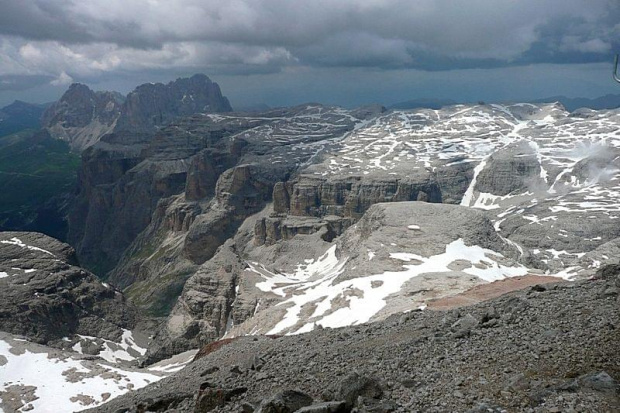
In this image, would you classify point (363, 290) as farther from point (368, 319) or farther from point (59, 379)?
point (59, 379)

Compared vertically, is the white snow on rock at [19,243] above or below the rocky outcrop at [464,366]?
below

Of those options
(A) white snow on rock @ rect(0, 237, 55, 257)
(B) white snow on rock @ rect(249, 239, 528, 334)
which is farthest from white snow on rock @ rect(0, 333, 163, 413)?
(A) white snow on rock @ rect(0, 237, 55, 257)

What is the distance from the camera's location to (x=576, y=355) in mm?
16406

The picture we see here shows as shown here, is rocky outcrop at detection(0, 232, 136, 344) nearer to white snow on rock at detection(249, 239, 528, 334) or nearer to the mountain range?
the mountain range

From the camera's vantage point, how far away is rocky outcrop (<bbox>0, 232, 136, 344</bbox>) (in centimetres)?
11369

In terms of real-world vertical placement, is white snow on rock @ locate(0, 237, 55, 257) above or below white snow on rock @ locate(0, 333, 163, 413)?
above

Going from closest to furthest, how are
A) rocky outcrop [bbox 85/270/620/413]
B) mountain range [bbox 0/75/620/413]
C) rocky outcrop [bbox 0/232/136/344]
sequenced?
rocky outcrop [bbox 85/270/620/413] < mountain range [bbox 0/75/620/413] < rocky outcrop [bbox 0/232/136/344]

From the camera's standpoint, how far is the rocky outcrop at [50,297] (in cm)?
11369

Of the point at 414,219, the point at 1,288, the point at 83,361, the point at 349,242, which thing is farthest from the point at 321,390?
the point at 1,288

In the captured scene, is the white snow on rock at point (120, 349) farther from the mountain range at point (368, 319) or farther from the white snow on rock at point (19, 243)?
A: the white snow on rock at point (19, 243)

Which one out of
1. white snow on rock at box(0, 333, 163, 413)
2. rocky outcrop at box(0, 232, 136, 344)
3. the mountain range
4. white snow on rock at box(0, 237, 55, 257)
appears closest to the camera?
the mountain range

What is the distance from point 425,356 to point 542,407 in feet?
21.6

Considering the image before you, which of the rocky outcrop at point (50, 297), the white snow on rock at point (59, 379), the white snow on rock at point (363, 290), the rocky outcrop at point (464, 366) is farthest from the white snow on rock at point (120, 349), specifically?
the rocky outcrop at point (464, 366)

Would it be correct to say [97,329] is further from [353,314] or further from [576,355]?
[576,355]
